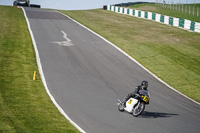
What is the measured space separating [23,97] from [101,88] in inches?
183

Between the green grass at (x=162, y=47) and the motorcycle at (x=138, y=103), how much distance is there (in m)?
6.43

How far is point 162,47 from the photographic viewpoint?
32594 millimetres

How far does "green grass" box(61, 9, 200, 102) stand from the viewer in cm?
2356

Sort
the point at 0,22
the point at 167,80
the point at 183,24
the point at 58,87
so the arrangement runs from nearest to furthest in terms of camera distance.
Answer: the point at 58,87
the point at 167,80
the point at 0,22
the point at 183,24

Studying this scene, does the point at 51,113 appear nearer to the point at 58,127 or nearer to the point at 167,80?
the point at 58,127

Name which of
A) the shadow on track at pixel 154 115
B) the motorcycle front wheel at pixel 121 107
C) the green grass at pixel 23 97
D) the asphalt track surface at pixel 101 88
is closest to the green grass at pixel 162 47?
the asphalt track surface at pixel 101 88

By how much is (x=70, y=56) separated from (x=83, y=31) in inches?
481

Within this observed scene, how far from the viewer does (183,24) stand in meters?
45.9

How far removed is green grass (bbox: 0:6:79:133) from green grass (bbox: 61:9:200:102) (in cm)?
889

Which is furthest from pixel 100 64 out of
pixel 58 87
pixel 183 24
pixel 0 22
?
pixel 183 24

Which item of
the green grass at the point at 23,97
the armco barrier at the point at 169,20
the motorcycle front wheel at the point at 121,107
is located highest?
the armco barrier at the point at 169,20

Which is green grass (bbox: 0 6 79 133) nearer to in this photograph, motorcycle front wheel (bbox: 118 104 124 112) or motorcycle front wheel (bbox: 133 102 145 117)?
motorcycle front wheel (bbox: 118 104 124 112)

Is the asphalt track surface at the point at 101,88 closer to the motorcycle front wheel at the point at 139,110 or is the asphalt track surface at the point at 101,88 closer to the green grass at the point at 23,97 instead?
the motorcycle front wheel at the point at 139,110

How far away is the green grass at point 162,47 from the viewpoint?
2356cm
